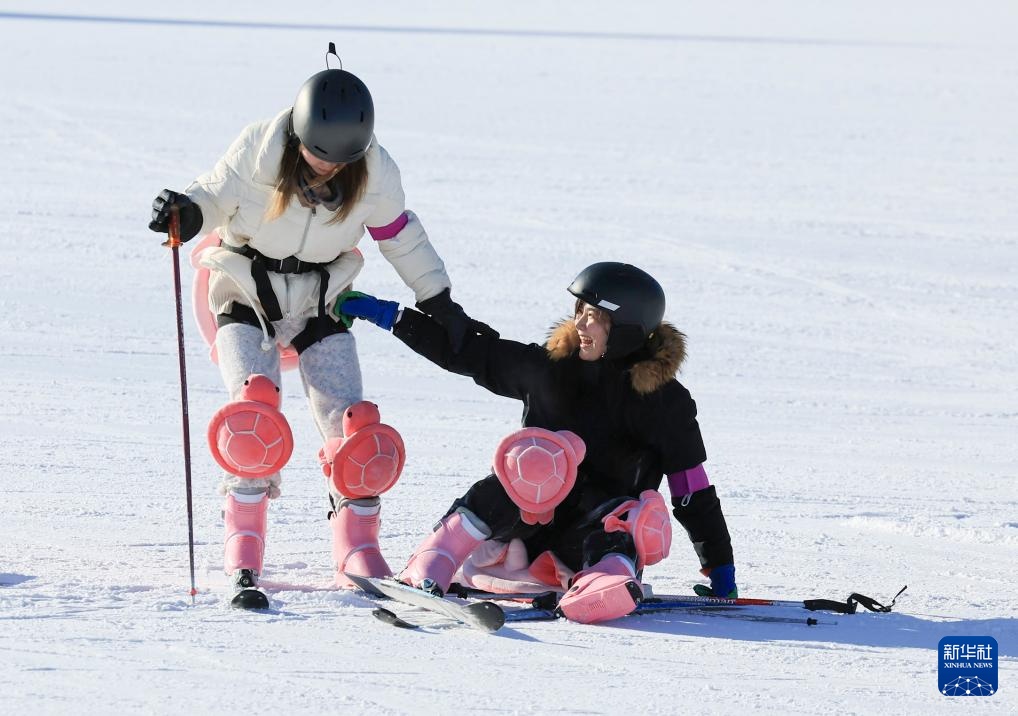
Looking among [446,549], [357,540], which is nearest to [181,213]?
[357,540]

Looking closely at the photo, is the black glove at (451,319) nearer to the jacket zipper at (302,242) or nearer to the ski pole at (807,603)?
the jacket zipper at (302,242)

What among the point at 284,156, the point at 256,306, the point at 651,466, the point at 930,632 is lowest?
the point at 930,632

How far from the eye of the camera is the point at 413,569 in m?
4.11

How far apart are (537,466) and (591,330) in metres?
0.50

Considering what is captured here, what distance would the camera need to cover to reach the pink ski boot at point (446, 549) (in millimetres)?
4074

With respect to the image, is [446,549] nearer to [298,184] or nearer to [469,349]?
[469,349]

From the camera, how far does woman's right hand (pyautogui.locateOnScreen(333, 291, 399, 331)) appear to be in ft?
14.6

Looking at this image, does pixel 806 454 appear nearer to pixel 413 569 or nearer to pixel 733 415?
pixel 733 415

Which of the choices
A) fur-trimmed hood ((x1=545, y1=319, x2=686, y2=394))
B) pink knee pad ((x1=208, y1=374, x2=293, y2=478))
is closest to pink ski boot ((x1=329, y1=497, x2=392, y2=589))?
pink knee pad ((x1=208, y1=374, x2=293, y2=478))

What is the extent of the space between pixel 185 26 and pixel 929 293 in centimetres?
1990

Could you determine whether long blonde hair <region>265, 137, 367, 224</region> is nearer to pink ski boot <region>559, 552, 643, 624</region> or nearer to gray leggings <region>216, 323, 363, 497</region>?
gray leggings <region>216, 323, 363, 497</region>

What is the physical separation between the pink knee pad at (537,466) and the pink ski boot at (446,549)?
0.16 metres

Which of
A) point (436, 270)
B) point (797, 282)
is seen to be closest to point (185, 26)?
point (797, 282)

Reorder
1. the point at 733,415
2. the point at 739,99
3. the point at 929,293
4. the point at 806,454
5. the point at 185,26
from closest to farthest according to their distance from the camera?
the point at 806,454 → the point at 733,415 → the point at 929,293 → the point at 739,99 → the point at 185,26
